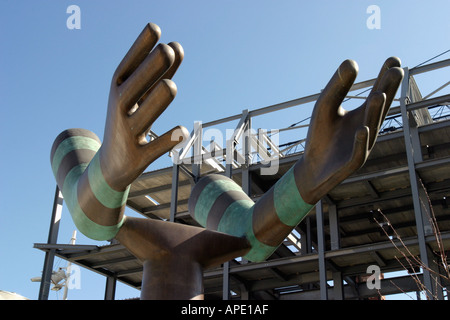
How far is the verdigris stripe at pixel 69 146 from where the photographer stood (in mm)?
5164

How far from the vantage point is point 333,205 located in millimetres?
19234

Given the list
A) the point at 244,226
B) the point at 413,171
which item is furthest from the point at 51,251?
the point at 244,226

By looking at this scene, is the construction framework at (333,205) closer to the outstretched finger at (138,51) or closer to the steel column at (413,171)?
the steel column at (413,171)

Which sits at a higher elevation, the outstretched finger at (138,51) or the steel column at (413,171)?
the steel column at (413,171)

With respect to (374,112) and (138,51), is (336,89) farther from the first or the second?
(138,51)

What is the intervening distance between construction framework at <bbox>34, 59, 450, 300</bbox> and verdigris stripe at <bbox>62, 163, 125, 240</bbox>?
11601 millimetres

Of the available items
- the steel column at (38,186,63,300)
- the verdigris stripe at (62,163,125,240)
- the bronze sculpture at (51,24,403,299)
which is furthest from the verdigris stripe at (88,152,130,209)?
the steel column at (38,186,63,300)

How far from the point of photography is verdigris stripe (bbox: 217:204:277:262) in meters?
5.04

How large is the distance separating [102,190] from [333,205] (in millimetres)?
15588

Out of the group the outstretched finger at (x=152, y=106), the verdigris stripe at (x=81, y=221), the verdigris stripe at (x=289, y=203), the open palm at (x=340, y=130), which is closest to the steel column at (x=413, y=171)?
the verdigris stripe at (x=289, y=203)

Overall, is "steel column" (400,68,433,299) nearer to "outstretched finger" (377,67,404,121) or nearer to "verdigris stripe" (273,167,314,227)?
"verdigris stripe" (273,167,314,227)
